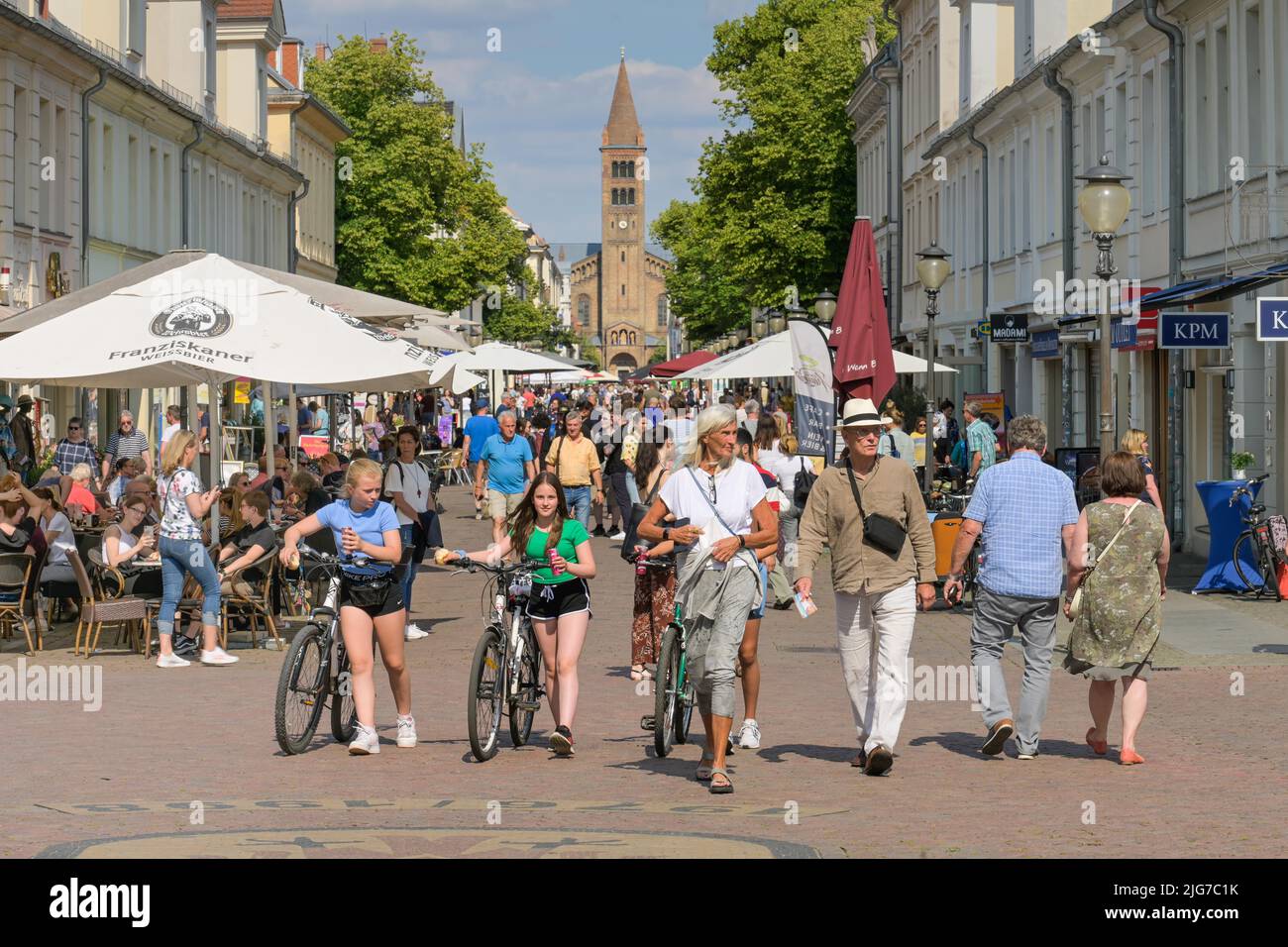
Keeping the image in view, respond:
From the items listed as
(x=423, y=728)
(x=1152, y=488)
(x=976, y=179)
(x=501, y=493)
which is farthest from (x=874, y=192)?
(x=423, y=728)

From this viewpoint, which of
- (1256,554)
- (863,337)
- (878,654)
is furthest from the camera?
(1256,554)

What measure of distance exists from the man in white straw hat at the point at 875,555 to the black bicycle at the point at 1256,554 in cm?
992

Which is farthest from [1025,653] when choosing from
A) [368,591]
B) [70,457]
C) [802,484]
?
[70,457]

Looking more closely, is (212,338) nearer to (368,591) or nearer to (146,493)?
(146,493)

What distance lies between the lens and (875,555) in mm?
10242

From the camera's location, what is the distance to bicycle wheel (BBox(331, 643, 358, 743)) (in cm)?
1148

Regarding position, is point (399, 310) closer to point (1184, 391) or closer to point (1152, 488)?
point (1152, 488)

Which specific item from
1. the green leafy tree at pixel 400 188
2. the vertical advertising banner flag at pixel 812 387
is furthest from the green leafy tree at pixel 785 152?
the vertical advertising banner flag at pixel 812 387

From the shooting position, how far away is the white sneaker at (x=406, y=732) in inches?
449

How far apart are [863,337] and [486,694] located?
871 centimetres

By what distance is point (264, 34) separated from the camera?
183 feet

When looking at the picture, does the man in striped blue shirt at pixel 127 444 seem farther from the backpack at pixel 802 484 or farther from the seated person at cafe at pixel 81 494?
the backpack at pixel 802 484

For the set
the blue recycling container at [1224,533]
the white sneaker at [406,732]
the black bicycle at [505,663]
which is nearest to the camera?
the black bicycle at [505,663]

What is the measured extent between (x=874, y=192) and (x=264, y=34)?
19.1 meters
